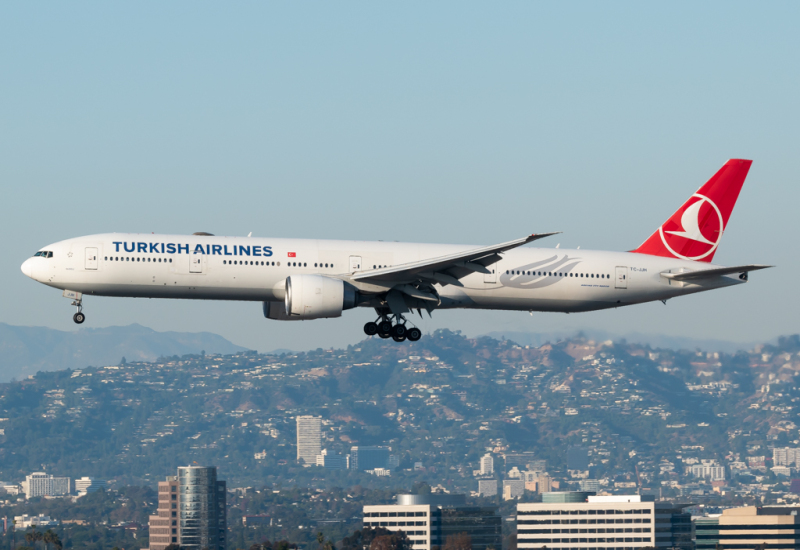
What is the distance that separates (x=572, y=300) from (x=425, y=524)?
14585 centimetres

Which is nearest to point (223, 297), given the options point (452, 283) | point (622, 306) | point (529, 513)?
point (452, 283)

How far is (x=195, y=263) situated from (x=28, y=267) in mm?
7480

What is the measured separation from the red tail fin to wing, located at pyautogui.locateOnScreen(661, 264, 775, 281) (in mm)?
2198

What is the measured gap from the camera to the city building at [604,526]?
181000 mm

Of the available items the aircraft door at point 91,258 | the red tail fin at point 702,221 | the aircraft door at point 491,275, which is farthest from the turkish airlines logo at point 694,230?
the aircraft door at point 91,258

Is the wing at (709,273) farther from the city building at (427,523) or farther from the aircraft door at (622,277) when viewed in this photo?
the city building at (427,523)

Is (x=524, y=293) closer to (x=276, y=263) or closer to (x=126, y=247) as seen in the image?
(x=276, y=263)

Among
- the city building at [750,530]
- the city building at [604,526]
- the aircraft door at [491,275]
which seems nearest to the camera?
the aircraft door at [491,275]

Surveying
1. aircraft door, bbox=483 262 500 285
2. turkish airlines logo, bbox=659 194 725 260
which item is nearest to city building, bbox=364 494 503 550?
turkish airlines logo, bbox=659 194 725 260

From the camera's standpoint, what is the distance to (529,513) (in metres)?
184

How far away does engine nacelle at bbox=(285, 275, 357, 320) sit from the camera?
5053cm

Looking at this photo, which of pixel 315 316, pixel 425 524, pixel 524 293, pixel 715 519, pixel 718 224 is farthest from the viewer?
pixel 425 524

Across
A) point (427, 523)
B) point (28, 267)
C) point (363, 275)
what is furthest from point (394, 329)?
point (427, 523)

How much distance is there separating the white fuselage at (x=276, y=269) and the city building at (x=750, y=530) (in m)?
127
